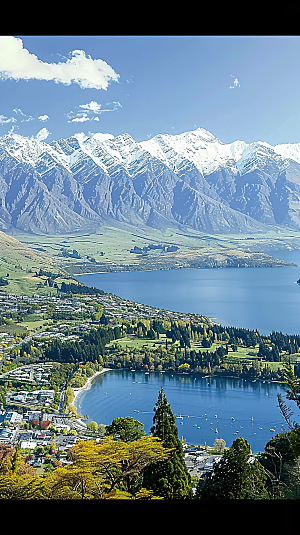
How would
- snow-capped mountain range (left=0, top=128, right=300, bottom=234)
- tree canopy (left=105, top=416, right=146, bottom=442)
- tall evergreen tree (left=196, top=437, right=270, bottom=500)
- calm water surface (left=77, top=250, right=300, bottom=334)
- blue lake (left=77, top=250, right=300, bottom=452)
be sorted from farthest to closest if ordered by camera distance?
snow-capped mountain range (left=0, top=128, right=300, bottom=234)
calm water surface (left=77, top=250, right=300, bottom=334)
blue lake (left=77, top=250, right=300, bottom=452)
tree canopy (left=105, top=416, right=146, bottom=442)
tall evergreen tree (left=196, top=437, right=270, bottom=500)

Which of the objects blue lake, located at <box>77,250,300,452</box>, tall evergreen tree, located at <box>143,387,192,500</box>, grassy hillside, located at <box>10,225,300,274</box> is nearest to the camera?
tall evergreen tree, located at <box>143,387,192,500</box>

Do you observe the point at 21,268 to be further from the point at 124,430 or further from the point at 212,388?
the point at 124,430

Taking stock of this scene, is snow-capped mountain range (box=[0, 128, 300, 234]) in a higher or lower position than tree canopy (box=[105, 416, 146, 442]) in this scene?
higher

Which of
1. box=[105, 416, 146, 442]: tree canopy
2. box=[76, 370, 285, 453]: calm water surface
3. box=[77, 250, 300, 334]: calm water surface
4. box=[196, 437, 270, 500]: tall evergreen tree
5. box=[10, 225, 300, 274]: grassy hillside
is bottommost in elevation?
box=[76, 370, 285, 453]: calm water surface

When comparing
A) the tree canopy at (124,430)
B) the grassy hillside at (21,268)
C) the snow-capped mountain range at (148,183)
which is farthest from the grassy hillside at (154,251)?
the tree canopy at (124,430)

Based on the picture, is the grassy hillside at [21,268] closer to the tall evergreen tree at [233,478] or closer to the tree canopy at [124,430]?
the tree canopy at [124,430]

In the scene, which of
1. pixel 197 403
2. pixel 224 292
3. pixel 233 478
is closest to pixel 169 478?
pixel 233 478

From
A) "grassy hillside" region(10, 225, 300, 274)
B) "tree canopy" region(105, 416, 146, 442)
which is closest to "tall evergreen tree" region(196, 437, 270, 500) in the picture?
"tree canopy" region(105, 416, 146, 442)

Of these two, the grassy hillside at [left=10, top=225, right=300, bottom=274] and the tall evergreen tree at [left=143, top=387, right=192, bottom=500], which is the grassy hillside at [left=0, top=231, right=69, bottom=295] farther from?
the tall evergreen tree at [left=143, top=387, right=192, bottom=500]
